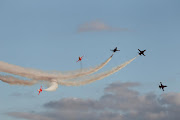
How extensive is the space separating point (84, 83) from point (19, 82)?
35.7 meters

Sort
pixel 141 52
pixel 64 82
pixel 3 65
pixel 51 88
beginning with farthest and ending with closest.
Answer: pixel 141 52 < pixel 64 82 < pixel 51 88 < pixel 3 65

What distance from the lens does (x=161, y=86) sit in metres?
193

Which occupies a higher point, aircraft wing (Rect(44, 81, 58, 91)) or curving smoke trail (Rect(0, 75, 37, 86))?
curving smoke trail (Rect(0, 75, 37, 86))

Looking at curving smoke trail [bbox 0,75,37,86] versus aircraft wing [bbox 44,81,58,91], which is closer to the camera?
curving smoke trail [bbox 0,75,37,86]

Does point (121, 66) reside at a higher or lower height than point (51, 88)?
higher

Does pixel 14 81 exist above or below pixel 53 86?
above

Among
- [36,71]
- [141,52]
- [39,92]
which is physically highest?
[141,52]

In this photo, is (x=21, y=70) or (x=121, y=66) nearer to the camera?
(x=21, y=70)

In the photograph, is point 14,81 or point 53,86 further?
point 53,86

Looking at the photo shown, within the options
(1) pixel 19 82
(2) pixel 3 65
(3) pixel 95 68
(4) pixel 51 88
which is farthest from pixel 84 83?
(2) pixel 3 65

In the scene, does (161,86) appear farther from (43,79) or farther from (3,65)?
(3,65)

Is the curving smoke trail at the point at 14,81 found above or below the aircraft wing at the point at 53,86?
above

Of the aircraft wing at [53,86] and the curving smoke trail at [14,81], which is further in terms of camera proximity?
the aircraft wing at [53,86]

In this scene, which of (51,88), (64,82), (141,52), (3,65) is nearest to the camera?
(3,65)
